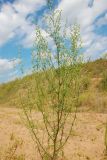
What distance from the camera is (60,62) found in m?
13.1

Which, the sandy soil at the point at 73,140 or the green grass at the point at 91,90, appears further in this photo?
the green grass at the point at 91,90

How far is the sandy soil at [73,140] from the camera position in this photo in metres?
17.1

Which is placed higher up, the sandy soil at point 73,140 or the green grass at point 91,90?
the green grass at point 91,90

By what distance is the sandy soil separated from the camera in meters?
17.1

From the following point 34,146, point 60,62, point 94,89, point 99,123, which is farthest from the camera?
point 94,89

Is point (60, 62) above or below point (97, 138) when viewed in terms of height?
above

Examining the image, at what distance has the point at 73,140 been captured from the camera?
19375mm

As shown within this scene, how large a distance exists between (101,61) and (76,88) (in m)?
41.9

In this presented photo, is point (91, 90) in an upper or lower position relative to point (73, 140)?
upper

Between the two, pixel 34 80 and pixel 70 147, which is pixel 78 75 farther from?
pixel 70 147

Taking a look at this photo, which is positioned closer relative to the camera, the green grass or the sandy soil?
the sandy soil

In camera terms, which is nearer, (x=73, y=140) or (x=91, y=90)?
(x=73, y=140)

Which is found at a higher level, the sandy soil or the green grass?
the green grass

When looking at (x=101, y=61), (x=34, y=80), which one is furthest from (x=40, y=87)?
(x=101, y=61)
